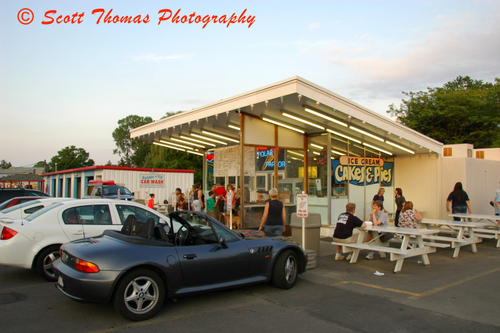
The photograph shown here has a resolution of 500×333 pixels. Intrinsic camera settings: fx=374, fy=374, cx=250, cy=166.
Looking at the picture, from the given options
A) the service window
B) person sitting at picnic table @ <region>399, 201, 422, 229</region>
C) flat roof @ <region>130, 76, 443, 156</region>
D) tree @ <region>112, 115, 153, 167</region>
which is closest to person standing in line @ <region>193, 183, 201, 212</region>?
flat roof @ <region>130, 76, 443, 156</region>

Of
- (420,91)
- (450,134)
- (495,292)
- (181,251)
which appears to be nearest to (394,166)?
(495,292)

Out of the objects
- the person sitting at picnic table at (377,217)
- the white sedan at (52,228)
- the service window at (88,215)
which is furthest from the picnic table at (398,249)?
the service window at (88,215)

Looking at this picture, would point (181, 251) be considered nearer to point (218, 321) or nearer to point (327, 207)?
point (218, 321)

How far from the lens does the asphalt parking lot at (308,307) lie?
4617mm

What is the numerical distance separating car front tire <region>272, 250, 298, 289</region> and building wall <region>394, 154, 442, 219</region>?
10.5 m

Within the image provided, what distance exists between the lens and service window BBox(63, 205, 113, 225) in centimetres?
699

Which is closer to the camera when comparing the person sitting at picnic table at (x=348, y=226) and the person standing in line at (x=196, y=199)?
the person sitting at picnic table at (x=348, y=226)

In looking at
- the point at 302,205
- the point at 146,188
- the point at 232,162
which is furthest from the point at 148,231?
the point at 146,188

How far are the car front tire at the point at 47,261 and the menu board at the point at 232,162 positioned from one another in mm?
6767

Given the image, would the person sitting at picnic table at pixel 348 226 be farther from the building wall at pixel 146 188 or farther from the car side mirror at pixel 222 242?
the building wall at pixel 146 188

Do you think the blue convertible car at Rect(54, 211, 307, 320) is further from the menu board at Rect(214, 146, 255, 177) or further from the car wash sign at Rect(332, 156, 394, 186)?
the car wash sign at Rect(332, 156, 394, 186)

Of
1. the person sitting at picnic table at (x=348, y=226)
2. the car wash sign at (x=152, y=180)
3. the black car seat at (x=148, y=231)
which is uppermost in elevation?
the car wash sign at (x=152, y=180)

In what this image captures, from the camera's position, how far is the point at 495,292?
6160 millimetres

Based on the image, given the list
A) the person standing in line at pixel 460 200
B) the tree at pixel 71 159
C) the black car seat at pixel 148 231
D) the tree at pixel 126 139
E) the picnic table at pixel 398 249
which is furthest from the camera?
the tree at pixel 71 159
